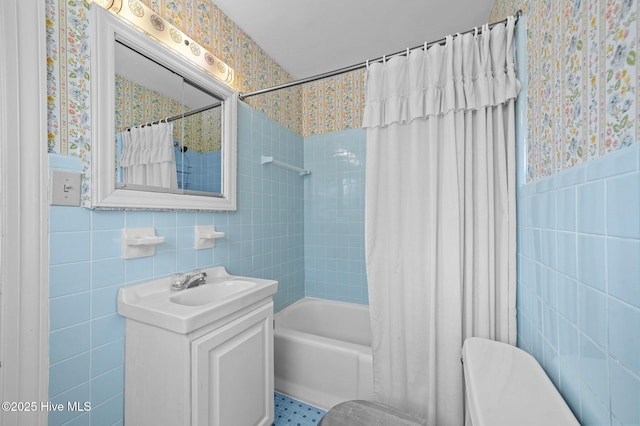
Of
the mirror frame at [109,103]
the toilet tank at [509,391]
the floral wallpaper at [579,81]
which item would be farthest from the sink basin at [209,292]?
the floral wallpaper at [579,81]

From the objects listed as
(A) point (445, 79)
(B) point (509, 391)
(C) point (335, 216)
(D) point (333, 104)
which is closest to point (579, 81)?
(A) point (445, 79)

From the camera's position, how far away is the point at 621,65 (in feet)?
1.57

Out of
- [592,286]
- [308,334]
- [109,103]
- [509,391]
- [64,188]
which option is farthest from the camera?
[308,334]

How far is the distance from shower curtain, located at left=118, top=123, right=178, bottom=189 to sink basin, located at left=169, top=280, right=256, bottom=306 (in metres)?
0.53

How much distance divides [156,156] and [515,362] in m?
1.67

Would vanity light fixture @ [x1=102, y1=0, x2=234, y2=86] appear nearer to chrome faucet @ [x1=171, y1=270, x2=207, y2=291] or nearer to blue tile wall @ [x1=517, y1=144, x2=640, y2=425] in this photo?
chrome faucet @ [x1=171, y1=270, x2=207, y2=291]

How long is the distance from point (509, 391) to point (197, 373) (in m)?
0.98

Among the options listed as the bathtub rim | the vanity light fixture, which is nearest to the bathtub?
the bathtub rim

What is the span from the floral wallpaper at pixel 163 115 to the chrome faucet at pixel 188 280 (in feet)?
2.24

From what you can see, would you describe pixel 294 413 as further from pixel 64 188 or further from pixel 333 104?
pixel 333 104

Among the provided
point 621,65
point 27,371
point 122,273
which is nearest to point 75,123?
point 122,273

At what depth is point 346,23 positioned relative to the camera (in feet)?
5.37

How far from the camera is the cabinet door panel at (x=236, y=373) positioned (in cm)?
88

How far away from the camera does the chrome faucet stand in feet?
3.74
